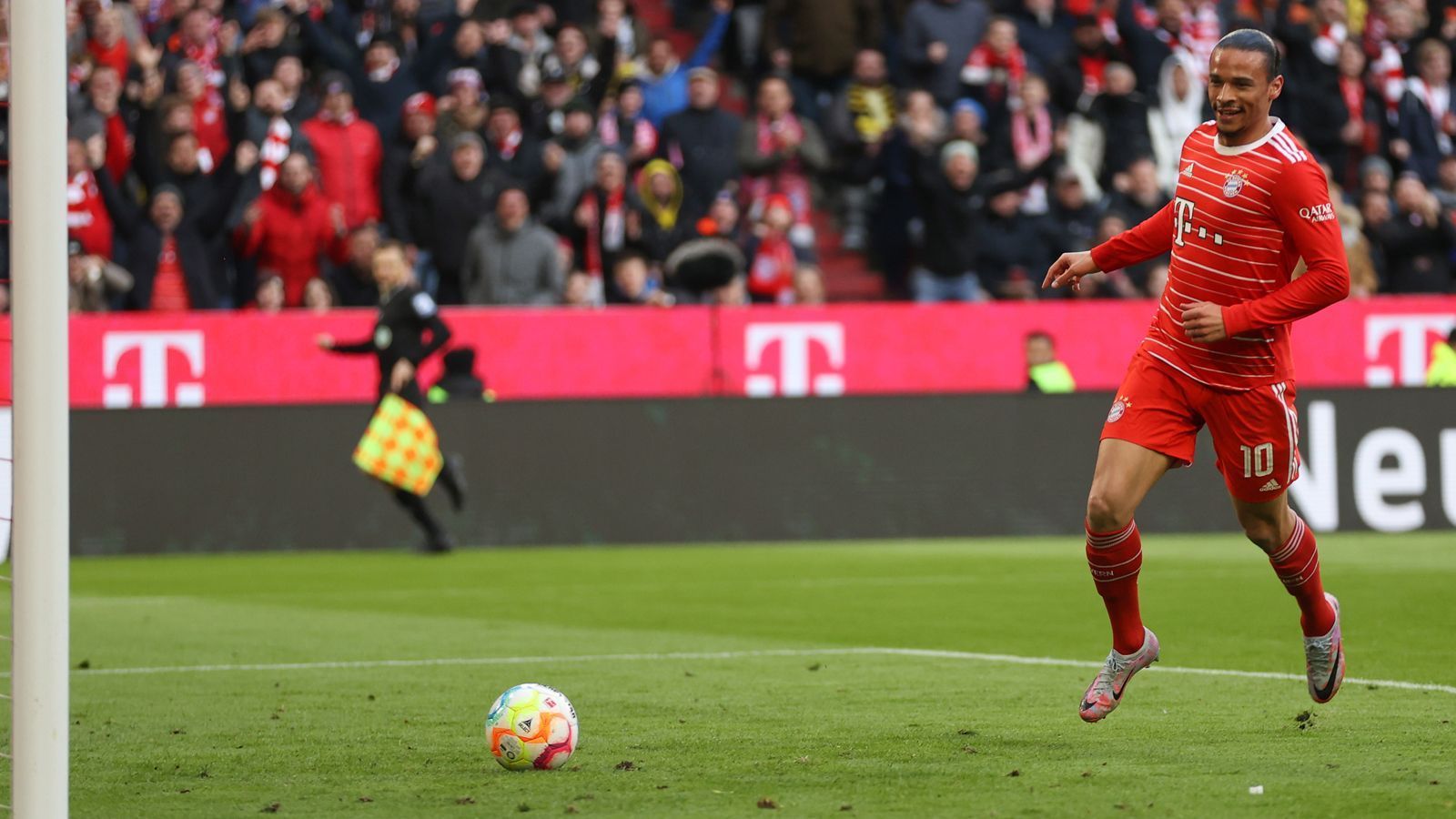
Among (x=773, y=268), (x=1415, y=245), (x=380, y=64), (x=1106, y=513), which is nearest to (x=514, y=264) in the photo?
(x=773, y=268)

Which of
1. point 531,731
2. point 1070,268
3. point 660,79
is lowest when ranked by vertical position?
point 531,731

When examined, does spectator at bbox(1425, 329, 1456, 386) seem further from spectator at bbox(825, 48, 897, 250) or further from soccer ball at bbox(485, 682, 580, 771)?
soccer ball at bbox(485, 682, 580, 771)

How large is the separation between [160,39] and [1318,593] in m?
13.8

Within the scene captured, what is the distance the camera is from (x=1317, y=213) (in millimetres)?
6414

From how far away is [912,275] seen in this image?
18.6 metres

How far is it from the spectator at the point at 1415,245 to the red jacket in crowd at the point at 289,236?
28.7 feet

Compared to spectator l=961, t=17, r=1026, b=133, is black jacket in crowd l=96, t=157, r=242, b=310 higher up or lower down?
lower down

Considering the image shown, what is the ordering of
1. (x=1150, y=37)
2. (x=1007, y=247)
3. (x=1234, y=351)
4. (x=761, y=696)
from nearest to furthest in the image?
(x=1234, y=351)
(x=761, y=696)
(x=1007, y=247)
(x=1150, y=37)

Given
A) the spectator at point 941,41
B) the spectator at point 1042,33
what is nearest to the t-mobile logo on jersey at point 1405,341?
the spectator at point 1042,33

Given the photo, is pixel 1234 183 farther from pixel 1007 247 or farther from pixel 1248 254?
pixel 1007 247

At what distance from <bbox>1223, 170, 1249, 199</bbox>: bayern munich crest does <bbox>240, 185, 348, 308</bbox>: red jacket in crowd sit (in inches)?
465

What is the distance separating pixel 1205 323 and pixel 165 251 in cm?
1227

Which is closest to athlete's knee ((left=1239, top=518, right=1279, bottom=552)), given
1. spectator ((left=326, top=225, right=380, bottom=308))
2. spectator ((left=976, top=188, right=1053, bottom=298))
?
spectator ((left=326, top=225, right=380, bottom=308))

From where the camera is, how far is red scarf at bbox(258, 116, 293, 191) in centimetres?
1752
